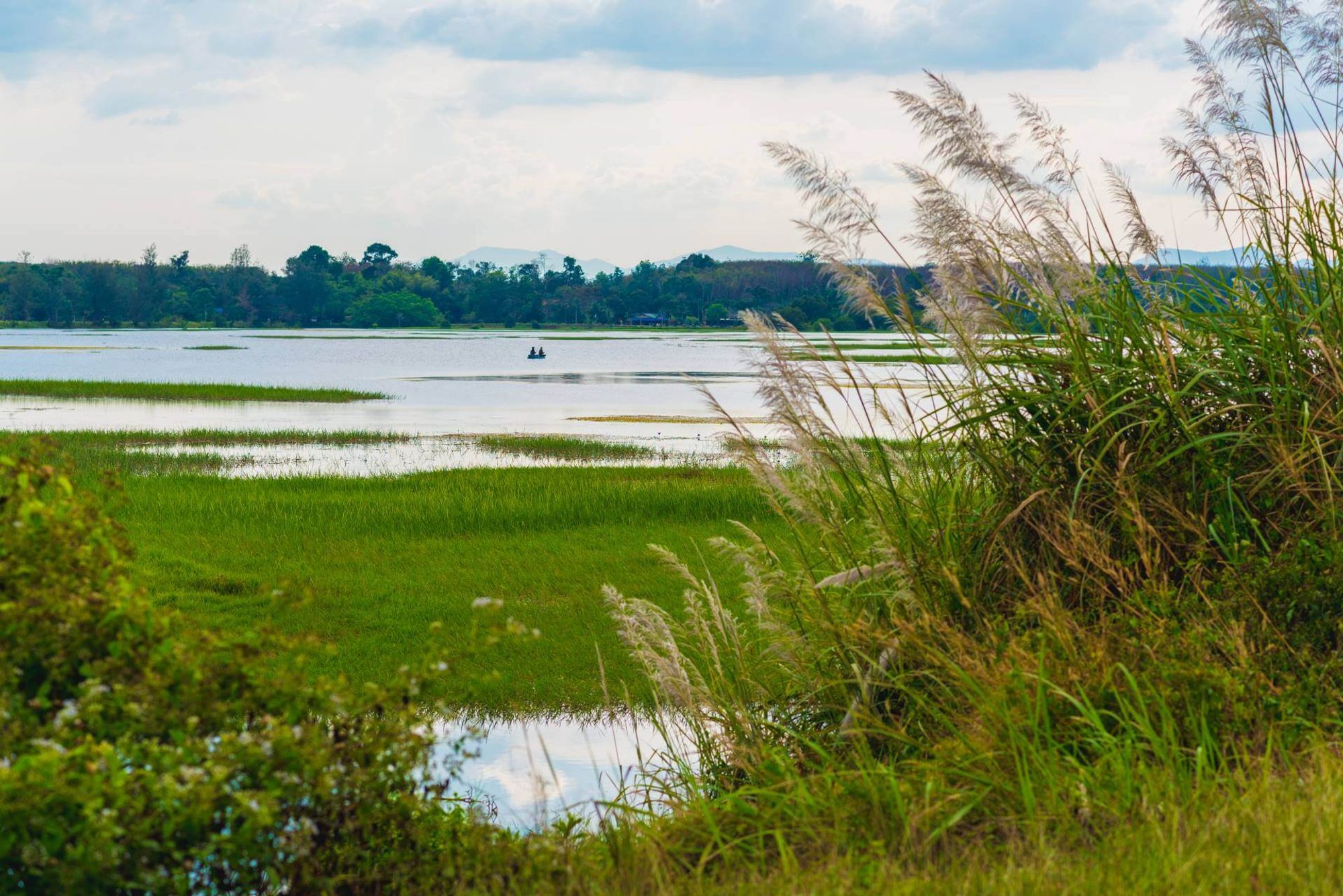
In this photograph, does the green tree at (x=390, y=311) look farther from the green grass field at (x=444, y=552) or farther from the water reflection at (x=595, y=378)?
the green grass field at (x=444, y=552)

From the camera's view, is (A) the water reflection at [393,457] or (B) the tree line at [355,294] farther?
(B) the tree line at [355,294]

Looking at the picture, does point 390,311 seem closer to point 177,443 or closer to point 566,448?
point 177,443

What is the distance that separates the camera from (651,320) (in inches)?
5994

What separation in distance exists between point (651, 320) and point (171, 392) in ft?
380

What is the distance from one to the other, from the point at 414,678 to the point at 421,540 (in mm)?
9931

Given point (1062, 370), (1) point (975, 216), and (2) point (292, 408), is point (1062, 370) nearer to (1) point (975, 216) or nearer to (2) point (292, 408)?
(1) point (975, 216)

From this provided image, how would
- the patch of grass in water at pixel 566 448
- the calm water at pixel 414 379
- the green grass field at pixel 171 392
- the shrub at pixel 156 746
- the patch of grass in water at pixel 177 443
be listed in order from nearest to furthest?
the shrub at pixel 156 746 → the patch of grass in water at pixel 177 443 → the patch of grass in water at pixel 566 448 → the calm water at pixel 414 379 → the green grass field at pixel 171 392

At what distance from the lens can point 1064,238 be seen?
5.48 meters

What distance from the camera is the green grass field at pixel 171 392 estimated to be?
122 feet

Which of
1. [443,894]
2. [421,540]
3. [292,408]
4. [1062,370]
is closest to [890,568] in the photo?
[1062,370]

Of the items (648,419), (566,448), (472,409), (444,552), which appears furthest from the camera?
(472,409)

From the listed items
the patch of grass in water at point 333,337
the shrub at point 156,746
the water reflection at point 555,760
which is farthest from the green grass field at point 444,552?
the patch of grass in water at point 333,337

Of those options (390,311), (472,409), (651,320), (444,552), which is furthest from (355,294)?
(444,552)

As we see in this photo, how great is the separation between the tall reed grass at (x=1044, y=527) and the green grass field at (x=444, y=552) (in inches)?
74.6
